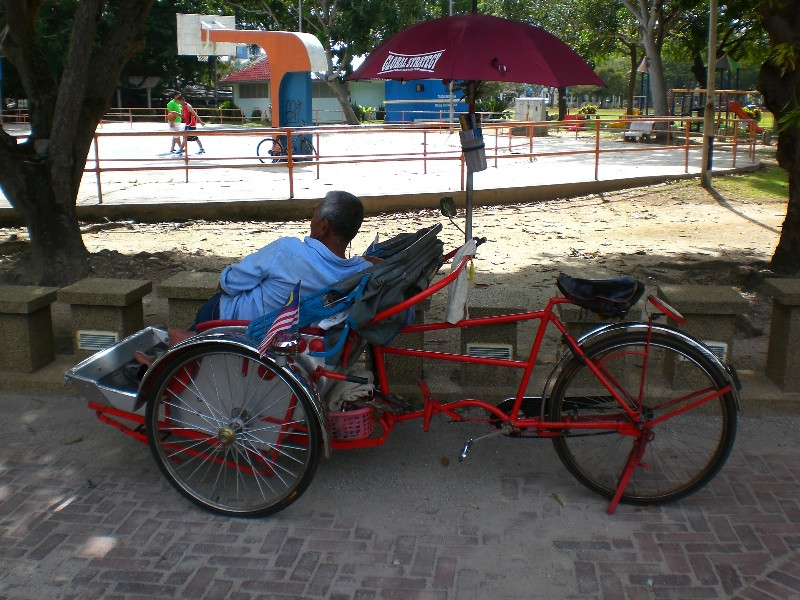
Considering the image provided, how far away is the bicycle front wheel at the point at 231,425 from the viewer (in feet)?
11.6

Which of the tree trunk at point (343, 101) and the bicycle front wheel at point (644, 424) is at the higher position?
the tree trunk at point (343, 101)

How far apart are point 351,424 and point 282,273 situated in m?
0.74

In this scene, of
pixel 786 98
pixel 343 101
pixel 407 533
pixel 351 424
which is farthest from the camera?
pixel 343 101

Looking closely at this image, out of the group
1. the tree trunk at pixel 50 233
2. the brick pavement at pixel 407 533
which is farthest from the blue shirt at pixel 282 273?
the tree trunk at pixel 50 233

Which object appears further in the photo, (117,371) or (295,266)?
(117,371)

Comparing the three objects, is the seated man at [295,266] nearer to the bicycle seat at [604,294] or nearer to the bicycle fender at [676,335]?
the bicycle seat at [604,294]

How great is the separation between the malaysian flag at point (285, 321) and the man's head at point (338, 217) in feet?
1.63

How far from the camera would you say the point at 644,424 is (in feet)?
11.6

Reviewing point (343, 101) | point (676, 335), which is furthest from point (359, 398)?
point (343, 101)

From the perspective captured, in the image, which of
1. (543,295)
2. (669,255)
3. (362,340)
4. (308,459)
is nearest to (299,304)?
(362,340)

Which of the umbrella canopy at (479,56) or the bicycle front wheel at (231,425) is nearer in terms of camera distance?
the bicycle front wheel at (231,425)

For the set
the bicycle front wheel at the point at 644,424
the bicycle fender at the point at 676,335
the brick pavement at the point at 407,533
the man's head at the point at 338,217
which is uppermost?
the man's head at the point at 338,217

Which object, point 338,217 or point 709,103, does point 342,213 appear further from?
point 709,103

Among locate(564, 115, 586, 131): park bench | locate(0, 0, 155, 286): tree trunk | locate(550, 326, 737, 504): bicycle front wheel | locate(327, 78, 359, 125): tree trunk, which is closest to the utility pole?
locate(564, 115, 586, 131): park bench
